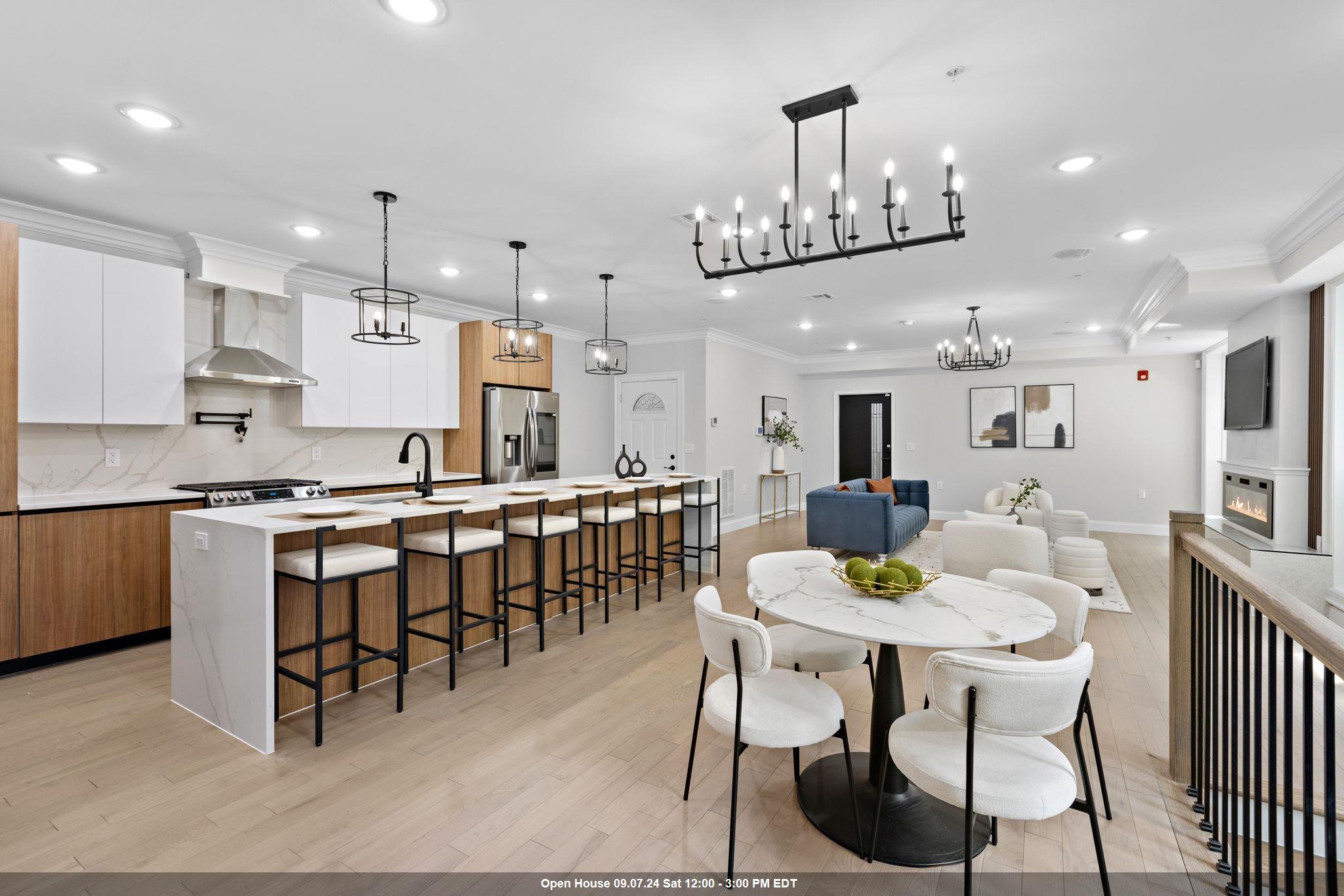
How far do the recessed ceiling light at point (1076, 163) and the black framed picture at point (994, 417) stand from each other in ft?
22.0

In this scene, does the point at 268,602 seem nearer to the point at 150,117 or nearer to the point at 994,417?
the point at 150,117

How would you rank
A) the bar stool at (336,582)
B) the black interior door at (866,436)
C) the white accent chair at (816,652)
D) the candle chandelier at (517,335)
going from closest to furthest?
the white accent chair at (816,652) < the bar stool at (336,582) < the candle chandelier at (517,335) < the black interior door at (866,436)

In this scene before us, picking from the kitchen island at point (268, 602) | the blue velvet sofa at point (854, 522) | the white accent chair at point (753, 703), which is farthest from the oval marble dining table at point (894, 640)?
the blue velvet sofa at point (854, 522)

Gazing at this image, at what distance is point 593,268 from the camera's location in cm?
490

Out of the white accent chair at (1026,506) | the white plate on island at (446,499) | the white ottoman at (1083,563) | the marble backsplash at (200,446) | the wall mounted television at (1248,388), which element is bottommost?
the white ottoman at (1083,563)

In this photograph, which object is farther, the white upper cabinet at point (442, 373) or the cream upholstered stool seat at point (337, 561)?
the white upper cabinet at point (442, 373)

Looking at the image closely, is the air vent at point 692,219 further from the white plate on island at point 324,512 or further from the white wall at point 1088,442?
the white wall at point 1088,442

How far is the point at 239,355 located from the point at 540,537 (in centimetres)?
265

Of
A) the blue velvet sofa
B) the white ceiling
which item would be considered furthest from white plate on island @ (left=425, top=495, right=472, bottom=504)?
the blue velvet sofa

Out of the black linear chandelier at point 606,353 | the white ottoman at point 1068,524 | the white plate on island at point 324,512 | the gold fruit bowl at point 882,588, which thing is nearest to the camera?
the gold fruit bowl at point 882,588

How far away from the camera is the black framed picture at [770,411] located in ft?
30.0

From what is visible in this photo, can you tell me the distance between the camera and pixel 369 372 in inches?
208

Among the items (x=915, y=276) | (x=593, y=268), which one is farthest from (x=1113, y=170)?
(x=593, y=268)

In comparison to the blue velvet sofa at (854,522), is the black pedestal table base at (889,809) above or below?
below
